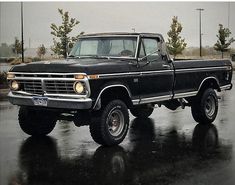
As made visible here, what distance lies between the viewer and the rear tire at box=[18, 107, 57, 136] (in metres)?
8.25

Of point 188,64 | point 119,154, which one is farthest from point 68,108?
point 188,64

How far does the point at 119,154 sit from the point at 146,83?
198 centimetres

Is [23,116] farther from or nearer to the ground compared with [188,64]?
nearer to the ground

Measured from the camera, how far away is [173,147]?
24.2ft

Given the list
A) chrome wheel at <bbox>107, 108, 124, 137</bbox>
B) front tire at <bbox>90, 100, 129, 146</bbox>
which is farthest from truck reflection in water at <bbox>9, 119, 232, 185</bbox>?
chrome wheel at <bbox>107, 108, 124, 137</bbox>

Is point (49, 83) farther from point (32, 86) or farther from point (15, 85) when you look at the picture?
point (15, 85)

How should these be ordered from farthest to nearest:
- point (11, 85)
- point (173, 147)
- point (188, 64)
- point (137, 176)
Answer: point (188, 64), point (11, 85), point (173, 147), point (137, 176)

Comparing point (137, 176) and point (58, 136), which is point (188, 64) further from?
point (137, 176)

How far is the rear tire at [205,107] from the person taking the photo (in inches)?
391

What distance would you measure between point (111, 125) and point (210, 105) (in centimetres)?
367

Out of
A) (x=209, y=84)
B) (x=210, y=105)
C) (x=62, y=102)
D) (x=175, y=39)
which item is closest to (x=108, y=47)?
(x=62, y=102)

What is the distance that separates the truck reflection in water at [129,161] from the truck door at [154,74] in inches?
35.6

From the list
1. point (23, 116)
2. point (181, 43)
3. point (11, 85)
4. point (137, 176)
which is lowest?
point (137, 176)

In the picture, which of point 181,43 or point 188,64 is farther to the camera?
point 181,43
